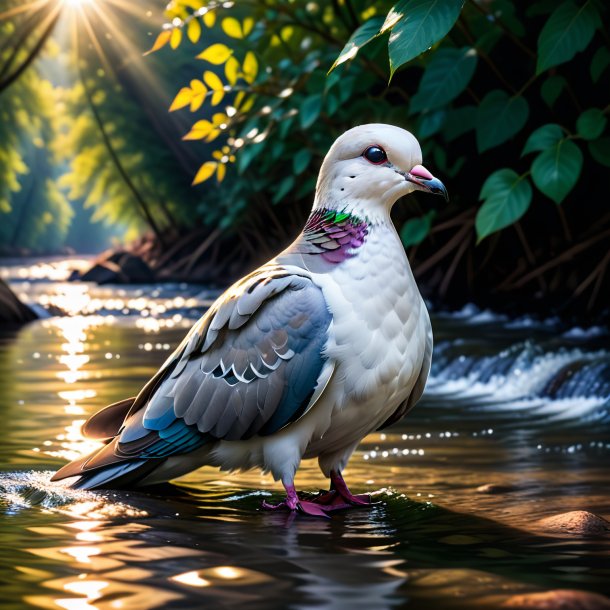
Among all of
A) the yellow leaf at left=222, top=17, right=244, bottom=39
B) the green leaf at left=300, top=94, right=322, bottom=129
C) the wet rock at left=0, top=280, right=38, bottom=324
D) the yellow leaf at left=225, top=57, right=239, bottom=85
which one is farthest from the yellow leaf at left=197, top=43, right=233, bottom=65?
the wet rock at left=0, top=280, right=38, bottom=324

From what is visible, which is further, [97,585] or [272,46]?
[272,46]

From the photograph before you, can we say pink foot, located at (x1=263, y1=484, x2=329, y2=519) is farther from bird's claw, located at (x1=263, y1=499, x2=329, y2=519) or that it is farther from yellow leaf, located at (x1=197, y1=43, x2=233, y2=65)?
yellow leaf, located at (x1=197, y1=43, x2=233, y2=65)

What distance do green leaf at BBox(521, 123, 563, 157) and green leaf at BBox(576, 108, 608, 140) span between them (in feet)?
1.16

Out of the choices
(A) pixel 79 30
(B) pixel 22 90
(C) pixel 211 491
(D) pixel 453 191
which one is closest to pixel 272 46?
(D) pixel 453 191

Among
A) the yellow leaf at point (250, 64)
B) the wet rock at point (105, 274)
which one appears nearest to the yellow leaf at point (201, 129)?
the yellow leaf at point (250, 64)

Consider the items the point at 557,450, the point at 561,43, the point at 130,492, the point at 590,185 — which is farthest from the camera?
the point at 590,185

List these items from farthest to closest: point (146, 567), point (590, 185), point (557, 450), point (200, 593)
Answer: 1. point (590, 185)
2. point (557, 450)
3. point (146, 567)
4. point (200, 593)

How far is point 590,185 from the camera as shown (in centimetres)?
892

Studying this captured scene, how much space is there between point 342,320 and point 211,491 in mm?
898

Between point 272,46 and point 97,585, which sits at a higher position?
point 272,46

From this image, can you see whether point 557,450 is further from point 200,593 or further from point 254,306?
point 200,593

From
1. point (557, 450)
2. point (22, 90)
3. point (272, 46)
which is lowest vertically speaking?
point (557, 450)

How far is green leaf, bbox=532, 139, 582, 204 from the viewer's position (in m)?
5.76

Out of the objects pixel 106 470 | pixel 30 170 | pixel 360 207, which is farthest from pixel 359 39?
pixel 30 170
